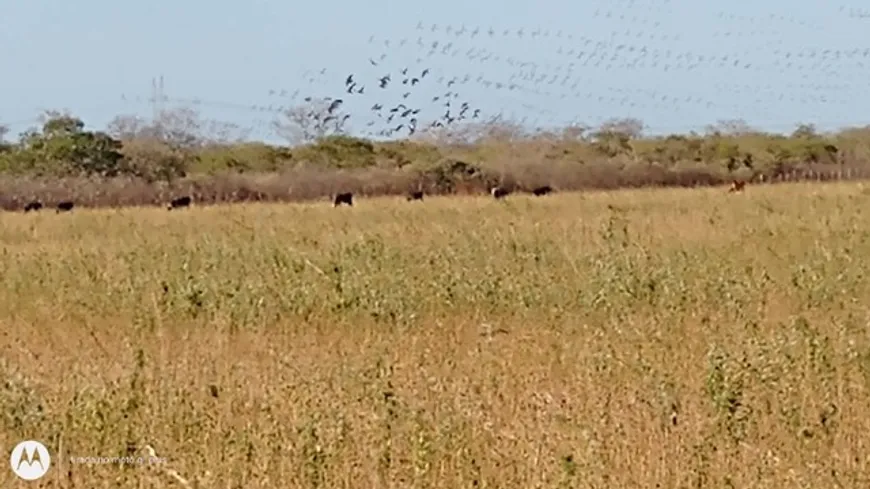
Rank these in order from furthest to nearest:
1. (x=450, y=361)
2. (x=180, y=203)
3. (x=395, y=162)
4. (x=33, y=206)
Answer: (x=395, y=162)
(x=33, y=206)
(x=180, y=203)
(x=450, y=361)

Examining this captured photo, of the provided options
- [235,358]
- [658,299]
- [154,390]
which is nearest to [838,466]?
[154,390]

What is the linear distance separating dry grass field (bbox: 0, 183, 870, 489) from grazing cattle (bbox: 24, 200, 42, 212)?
56.8ft

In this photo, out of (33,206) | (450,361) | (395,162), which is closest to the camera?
(450,361)

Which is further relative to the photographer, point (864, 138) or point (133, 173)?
point (864, 138)

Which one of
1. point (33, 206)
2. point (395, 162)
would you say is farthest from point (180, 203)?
point (395, 162)

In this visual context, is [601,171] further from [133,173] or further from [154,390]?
[154,390]

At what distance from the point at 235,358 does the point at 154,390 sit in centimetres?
136

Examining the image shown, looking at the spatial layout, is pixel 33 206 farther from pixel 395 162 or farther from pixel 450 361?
pixel 450 361

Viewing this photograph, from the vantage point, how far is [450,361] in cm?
666

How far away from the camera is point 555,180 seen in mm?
37500

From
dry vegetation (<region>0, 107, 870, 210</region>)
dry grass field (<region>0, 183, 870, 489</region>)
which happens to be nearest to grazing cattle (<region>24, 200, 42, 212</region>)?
dry vegetation (<region>0, 107, 870, 210</region>)

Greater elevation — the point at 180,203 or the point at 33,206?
the point at 180,203

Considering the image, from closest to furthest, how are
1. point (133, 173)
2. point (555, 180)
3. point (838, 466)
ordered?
point (838, 466)
point (555, 180)
point (133, 173)

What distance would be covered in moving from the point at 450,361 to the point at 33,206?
2594cm
